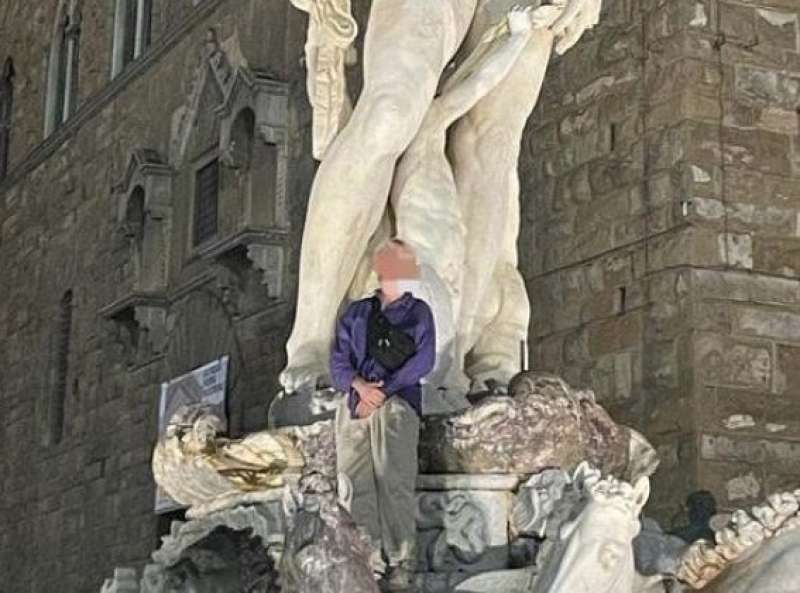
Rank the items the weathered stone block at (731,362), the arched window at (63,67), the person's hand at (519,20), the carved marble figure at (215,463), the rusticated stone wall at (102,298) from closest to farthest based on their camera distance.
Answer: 1. the carved marble figure at (215,463)
2. the person's hand at (519,20)
3. the weathered stone block at (731,362)
4. the rusticated stone wall at (102,298)
5. the arched window at (63,67)

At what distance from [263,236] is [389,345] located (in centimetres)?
840

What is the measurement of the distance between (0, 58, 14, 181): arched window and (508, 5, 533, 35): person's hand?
54.6 feet

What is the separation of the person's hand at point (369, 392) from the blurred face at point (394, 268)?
220mm

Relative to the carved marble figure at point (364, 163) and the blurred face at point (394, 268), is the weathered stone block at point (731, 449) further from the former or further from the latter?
the blurred face at point (394, 268)

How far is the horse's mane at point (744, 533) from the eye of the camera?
312 centimetres

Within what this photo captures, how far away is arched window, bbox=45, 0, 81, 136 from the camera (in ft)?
58.9

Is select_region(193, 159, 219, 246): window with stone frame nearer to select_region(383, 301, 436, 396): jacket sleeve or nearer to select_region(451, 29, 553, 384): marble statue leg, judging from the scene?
select_region(451, 29, 553, 384): marble statue leg

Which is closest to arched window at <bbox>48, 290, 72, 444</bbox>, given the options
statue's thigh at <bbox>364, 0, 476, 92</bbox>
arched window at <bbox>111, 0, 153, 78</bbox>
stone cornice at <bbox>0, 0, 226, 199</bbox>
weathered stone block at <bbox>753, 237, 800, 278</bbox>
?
stone cornice at <bbox>0, 0, 226, 199</bbox>

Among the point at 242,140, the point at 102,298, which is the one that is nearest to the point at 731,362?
the point at 242,140

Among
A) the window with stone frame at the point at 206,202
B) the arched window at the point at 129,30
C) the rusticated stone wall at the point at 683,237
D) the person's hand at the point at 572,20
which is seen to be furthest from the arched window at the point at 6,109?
the person's hand at the point at 572,20

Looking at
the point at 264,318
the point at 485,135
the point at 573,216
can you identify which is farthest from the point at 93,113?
the point at 485,135

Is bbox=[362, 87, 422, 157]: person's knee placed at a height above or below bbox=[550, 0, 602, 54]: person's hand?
below

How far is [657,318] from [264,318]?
4818 millimetres

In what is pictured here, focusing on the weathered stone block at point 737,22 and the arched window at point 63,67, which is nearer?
the weathered stone block at point 737,22
